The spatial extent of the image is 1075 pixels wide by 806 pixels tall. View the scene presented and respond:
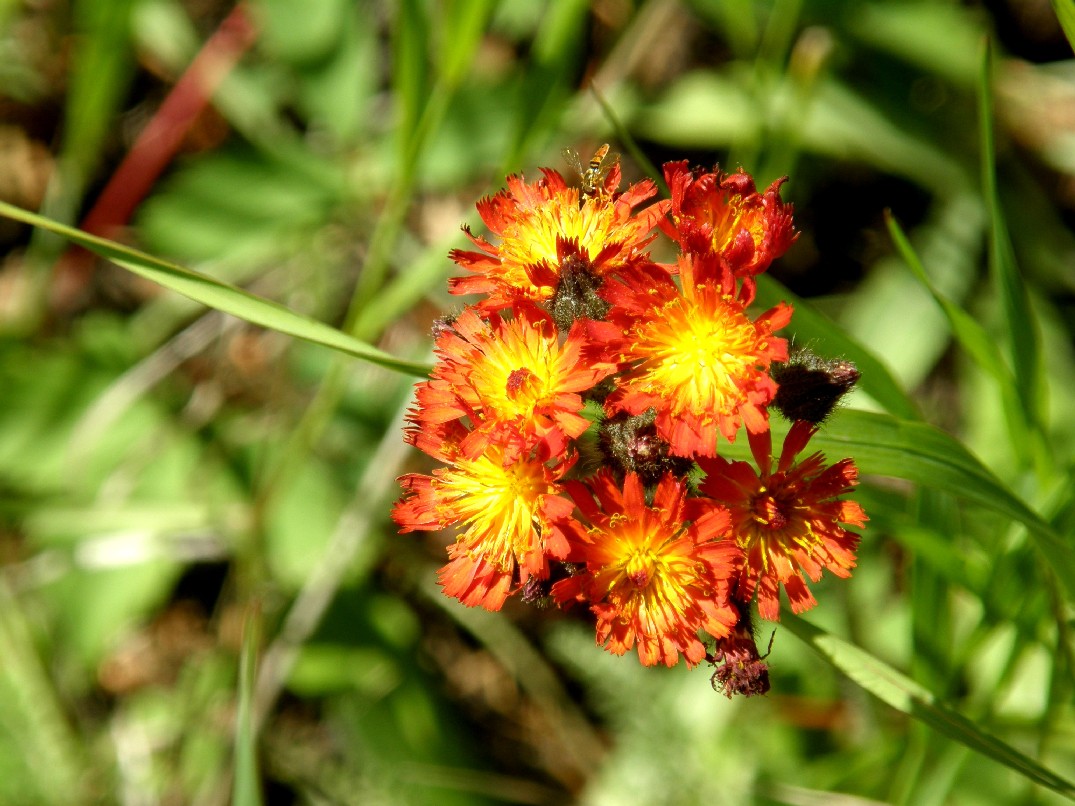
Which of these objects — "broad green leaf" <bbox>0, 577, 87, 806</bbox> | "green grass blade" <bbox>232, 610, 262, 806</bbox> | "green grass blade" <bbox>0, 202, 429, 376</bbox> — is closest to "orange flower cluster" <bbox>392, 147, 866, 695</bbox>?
"green grass blade" <bbox>0, 202, 429, 376</bbox>

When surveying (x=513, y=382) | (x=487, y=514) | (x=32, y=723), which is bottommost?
(x=32, y=723)

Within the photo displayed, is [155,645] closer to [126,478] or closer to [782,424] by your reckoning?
[126,478]

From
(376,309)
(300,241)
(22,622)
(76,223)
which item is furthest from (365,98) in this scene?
(22,622)

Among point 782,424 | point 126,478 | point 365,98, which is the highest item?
point 365,98

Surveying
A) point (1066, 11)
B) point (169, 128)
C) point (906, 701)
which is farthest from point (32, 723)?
point (1066, 11)

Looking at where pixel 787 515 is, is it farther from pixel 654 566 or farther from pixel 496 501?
pixel 496 501

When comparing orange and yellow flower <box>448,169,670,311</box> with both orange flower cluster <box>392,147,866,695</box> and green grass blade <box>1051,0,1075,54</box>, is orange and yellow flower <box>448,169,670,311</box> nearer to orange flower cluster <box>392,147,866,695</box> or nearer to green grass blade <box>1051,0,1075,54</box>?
orange flower cluster <box>392,147,866,695</box>
